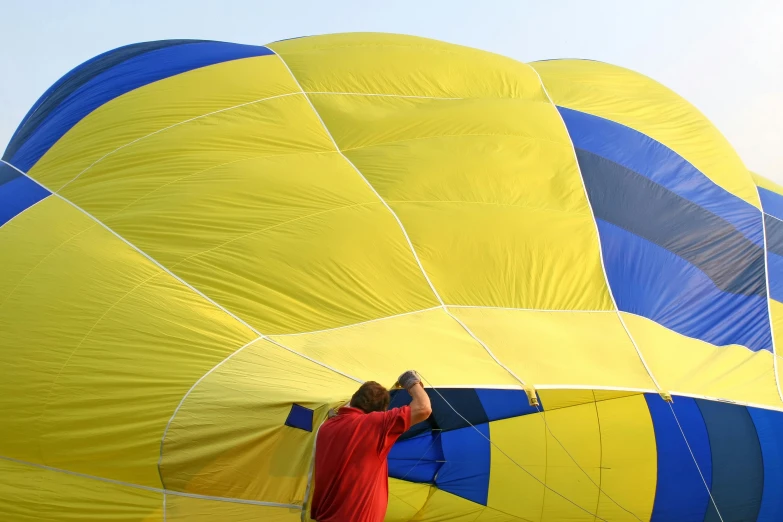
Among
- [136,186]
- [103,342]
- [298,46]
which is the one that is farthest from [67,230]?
[298,46]

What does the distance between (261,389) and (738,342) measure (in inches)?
111

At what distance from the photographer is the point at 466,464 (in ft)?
16.7

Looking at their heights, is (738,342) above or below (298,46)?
below

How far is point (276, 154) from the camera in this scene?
5.48 metres

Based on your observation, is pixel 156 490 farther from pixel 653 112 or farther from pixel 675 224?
pixel 653 112

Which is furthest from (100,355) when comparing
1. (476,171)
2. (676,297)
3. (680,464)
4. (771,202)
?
(771,202)

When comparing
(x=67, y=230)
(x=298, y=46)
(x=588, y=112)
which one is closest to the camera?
(x=67, y=230)

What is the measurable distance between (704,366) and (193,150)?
3.21 m

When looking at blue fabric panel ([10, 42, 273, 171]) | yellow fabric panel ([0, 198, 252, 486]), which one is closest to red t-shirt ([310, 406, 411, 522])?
yellow fabric panel ([0, 198, 252, 486])

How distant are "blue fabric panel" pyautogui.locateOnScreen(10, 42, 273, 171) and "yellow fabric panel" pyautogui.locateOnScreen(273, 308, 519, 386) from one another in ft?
9.28

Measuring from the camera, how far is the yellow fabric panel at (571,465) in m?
5.01

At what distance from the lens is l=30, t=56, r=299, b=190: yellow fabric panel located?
5598mm

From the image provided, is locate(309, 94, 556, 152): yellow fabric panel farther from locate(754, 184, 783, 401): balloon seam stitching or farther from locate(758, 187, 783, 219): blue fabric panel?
locate(758, 187, 783, 219): blue fabric panel

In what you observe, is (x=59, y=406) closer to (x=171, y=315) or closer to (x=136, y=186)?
(x=171, y=315)
